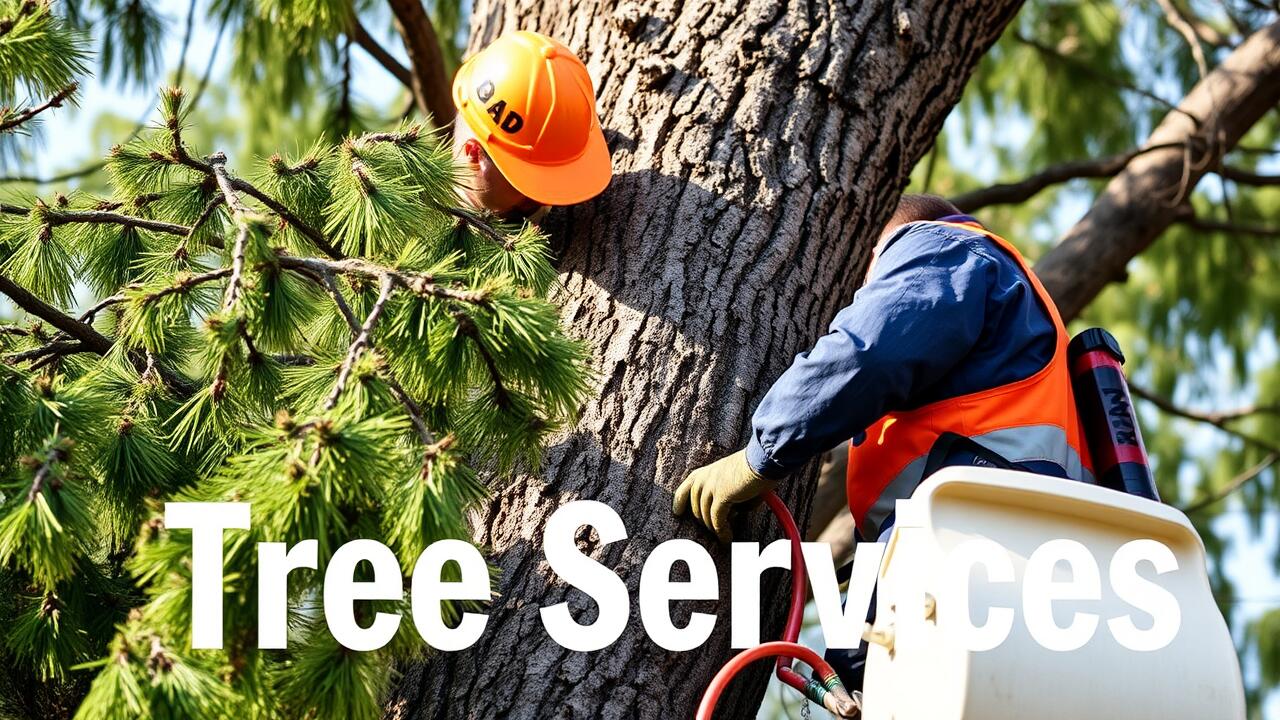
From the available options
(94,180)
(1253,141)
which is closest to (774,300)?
(94,180)

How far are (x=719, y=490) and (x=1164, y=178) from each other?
2465 millimetres

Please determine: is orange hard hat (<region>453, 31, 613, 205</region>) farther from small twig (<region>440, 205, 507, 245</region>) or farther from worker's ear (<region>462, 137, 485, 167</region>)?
small twig (<region>440, 205, 507, 245</region>)

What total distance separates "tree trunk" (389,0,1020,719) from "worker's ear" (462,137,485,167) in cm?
19

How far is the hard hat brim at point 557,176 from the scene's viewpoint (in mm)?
2289

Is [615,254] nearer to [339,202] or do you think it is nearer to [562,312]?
[562,312]

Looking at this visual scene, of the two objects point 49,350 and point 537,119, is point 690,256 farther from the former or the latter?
point 49,350

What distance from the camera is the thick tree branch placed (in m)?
3.40

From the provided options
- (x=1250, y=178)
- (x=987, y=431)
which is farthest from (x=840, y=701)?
(x=1250, y=178)

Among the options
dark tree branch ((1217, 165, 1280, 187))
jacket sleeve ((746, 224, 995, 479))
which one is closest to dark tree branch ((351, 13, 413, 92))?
jacket sleeve ((746, 224, 995, 479))

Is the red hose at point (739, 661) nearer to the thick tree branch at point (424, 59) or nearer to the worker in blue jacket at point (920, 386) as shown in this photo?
the worker in blue jacket at point (920, 386)

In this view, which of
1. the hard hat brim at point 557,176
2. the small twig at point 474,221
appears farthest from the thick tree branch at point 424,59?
the small twig at point 474,221

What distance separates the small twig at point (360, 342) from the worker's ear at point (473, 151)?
67 cm

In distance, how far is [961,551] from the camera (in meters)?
1.62

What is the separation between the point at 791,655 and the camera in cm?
190
